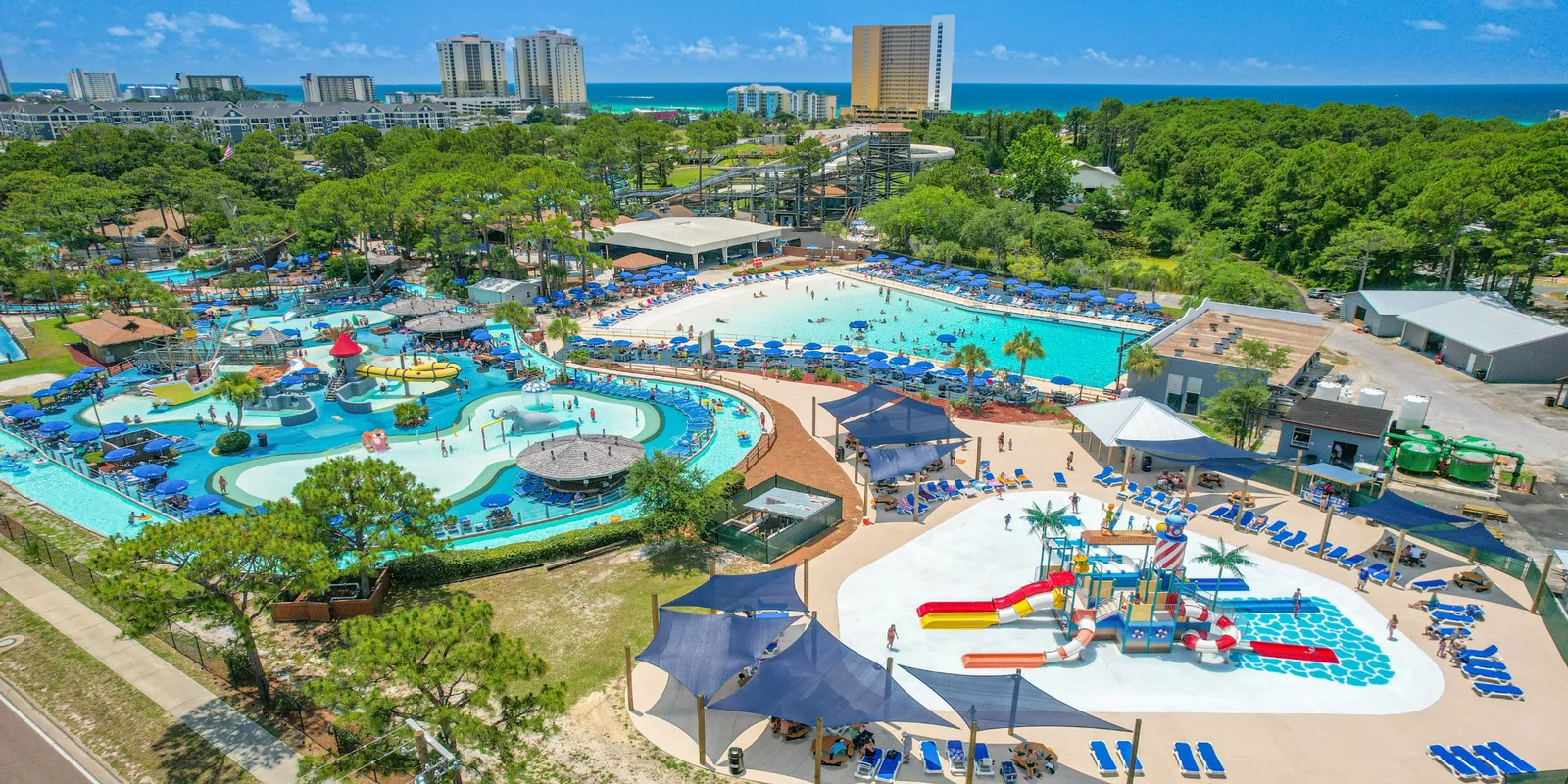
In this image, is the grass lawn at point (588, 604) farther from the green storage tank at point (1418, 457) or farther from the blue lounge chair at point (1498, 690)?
the green storage tank at point (1418, 457)

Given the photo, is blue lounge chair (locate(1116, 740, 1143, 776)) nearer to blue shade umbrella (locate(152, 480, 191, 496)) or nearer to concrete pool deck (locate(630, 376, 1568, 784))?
concrete pool deck (locate(630, 376, 1568, 784))

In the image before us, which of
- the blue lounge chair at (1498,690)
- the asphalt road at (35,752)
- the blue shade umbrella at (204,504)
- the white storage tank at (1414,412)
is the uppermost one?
the white storage tank at (1414,412)

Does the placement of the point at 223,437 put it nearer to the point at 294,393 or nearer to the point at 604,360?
the point at 294,393

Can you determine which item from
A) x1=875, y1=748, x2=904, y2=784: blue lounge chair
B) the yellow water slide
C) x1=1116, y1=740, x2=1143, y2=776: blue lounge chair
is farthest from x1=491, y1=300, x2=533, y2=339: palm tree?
x1=1116, y1=740, x2=1143, y2=776: blue lounge chair

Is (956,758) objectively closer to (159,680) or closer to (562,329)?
(159,680)

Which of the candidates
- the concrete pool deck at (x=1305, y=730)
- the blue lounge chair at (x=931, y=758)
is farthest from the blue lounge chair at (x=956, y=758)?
the concrete pool deck at (x=1305, y=730)

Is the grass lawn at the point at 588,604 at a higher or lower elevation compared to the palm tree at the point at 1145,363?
lower
